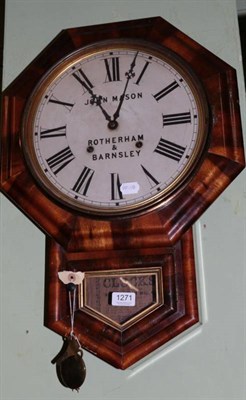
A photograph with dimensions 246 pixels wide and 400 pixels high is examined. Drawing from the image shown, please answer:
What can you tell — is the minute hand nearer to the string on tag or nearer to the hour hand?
the hour hand

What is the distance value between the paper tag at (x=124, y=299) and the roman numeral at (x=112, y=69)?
41 centimetres

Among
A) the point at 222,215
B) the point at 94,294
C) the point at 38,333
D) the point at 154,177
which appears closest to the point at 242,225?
the point at 222,215

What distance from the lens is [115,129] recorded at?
3.30 ft

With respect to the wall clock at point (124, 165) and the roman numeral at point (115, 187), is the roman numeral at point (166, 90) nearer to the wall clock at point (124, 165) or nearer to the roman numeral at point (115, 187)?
the wall clock at point (124, 165)

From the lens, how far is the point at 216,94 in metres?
1.00

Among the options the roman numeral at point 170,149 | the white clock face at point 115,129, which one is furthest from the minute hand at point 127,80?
the roman numeral at point 170,149

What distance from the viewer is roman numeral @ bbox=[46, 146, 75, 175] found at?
1001 millimetres

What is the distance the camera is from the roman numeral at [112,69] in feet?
3.41

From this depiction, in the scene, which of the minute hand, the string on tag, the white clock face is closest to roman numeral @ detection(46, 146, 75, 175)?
the white clock face

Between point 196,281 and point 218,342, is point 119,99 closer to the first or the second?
point 196,281

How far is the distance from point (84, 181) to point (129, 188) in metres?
0.09

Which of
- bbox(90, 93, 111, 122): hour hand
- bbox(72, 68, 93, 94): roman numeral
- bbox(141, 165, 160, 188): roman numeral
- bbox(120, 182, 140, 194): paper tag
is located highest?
bbox(72, 68, 93, 94): roman numeral

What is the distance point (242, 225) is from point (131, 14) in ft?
1.61

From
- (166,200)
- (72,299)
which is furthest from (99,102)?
(72,299)
